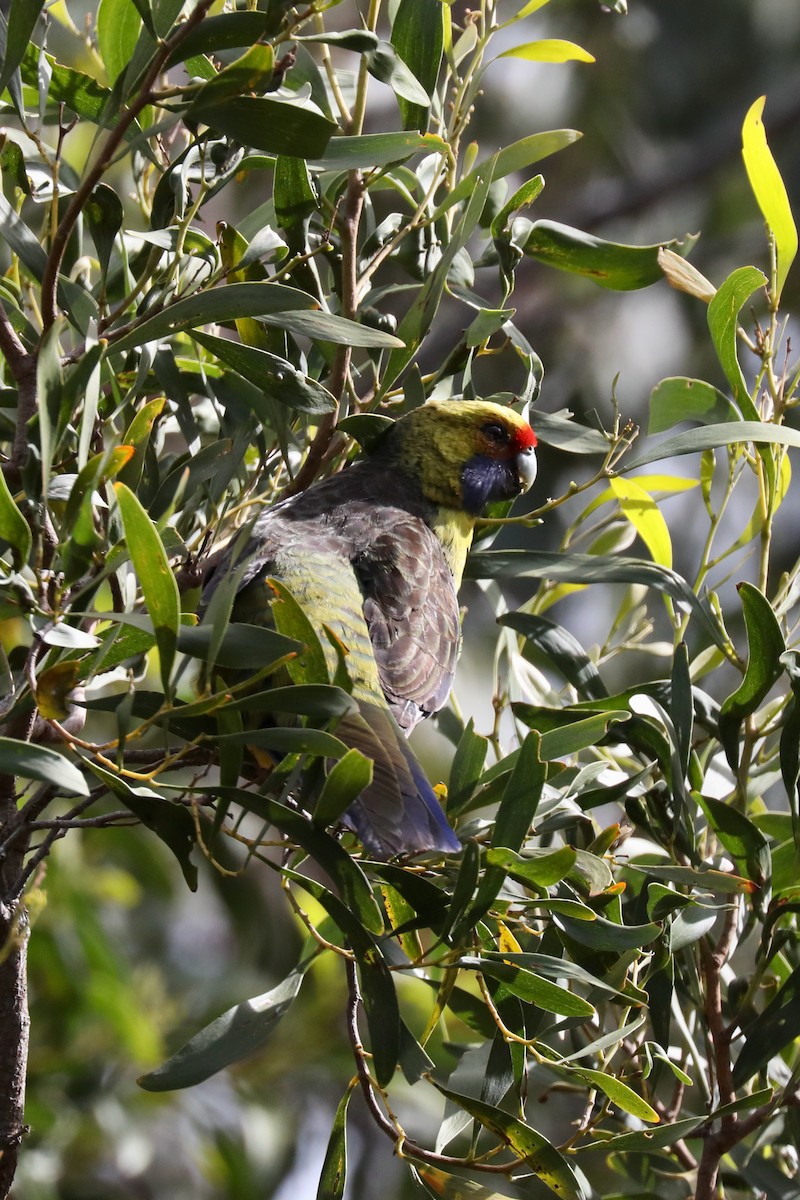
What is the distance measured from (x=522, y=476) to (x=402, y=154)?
1329 millimetres

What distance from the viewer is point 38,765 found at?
3.66 feet

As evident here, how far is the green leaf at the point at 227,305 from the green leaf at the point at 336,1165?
925 mm

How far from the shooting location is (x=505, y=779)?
4.95ft

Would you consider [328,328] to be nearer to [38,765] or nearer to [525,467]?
[38,765]

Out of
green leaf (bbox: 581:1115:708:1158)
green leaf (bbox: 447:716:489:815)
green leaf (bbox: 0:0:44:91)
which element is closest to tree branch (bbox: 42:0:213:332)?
green leaf (bbox: 0:0:44:91)

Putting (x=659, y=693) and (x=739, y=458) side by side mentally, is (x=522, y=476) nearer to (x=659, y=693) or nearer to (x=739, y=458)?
(x=739, y=458)

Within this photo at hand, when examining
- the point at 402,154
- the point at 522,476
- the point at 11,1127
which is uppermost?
the point at 402,154

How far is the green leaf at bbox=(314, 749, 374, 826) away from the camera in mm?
1174

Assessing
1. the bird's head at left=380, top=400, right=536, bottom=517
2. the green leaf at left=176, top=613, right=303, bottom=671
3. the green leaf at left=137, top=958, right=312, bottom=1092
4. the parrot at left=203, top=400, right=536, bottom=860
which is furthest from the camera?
the bird's head at left=380, top=400, right=536, bottom=517

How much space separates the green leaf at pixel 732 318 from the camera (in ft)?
5.53

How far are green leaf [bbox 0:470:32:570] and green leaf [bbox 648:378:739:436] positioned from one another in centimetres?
105

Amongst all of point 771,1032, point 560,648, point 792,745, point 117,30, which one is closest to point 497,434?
point 560,648

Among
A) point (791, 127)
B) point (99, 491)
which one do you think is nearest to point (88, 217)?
point (99, 491)

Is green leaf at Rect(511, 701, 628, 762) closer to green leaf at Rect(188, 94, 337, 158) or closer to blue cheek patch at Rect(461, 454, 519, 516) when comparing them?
green leaf at Rect(188, 94, 337, 158)
